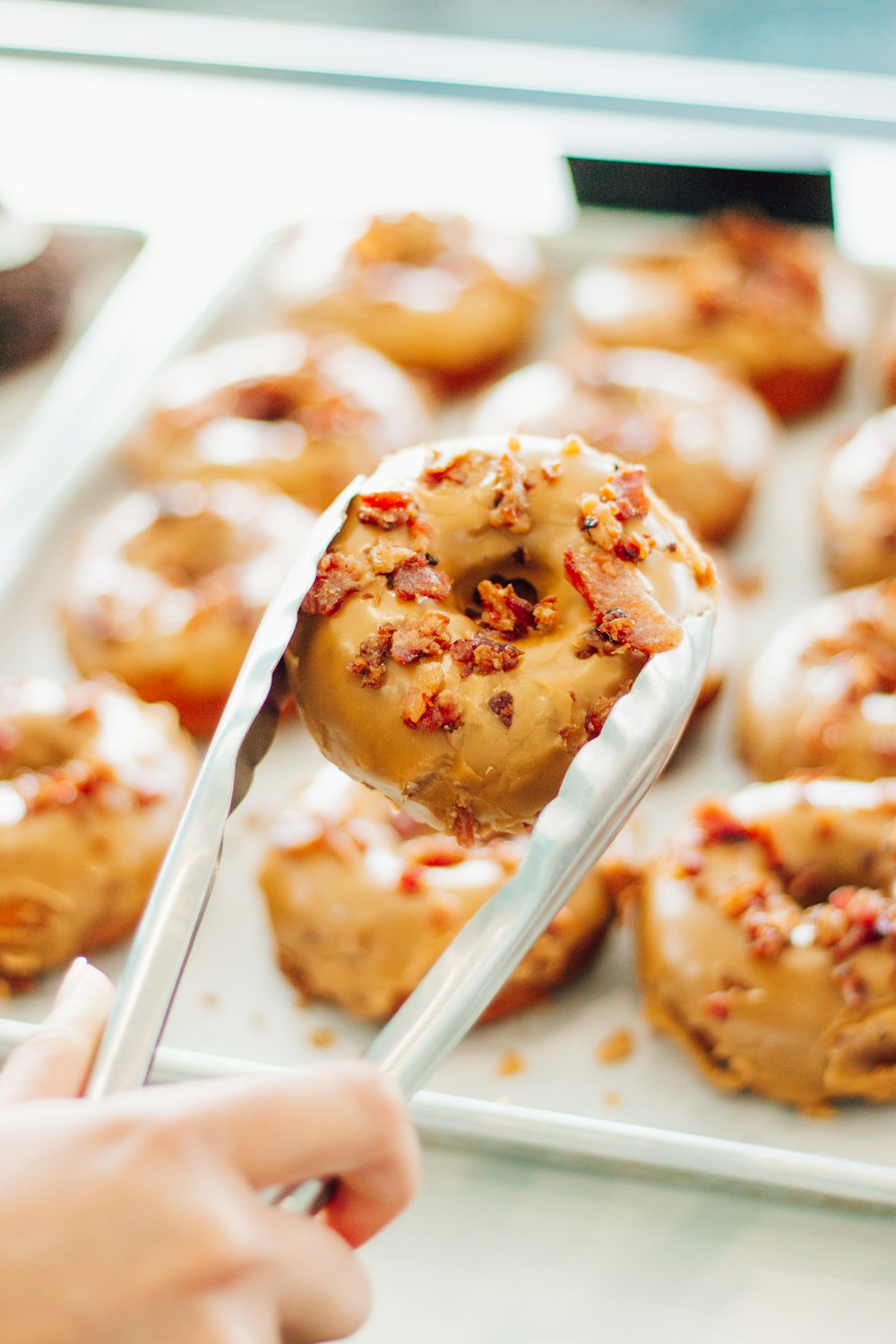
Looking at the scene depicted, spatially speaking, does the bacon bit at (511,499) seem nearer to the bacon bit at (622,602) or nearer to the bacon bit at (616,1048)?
the bacon bit at (622,602)

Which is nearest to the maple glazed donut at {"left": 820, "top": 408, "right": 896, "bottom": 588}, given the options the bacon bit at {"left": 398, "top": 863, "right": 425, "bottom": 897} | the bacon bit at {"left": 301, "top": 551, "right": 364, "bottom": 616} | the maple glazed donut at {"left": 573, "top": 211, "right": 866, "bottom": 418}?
the maple glazed donut at {"left": 573, "top": 211, "right": 866, "bottom": 418}

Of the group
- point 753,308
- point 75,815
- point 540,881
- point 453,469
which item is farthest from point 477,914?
point 753,308

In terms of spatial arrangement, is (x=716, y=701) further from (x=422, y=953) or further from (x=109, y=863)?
(x=109, y=863)

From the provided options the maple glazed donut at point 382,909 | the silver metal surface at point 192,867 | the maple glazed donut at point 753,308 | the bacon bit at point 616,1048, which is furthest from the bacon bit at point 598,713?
the maple glazed donut at point 753,308

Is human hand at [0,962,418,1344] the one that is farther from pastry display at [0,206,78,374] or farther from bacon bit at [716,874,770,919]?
pastry display at [0,206,78,374]

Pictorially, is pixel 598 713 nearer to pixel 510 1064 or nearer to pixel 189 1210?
pixel 189 1210

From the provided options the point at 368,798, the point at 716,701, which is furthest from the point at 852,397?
the point at 368,798

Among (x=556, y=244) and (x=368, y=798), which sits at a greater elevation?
(x=556, y=244)
